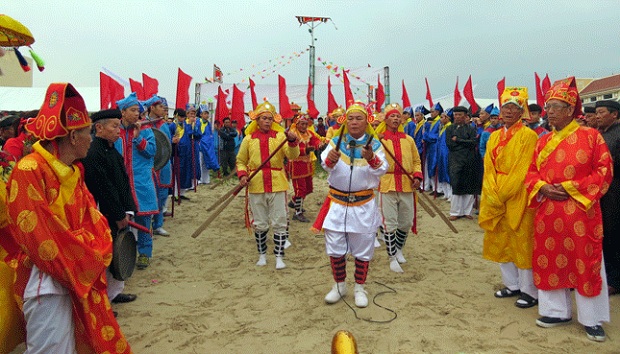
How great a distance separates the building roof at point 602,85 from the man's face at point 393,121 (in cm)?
3242

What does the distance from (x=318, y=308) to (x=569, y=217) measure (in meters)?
2.49

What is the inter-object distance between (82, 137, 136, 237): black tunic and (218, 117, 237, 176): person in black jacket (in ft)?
30.2

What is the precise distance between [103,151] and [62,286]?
174cm

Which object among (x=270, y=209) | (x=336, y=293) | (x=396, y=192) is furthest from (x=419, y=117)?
(x=336, y=293)

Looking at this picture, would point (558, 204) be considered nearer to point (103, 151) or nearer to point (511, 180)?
point (511, 180)

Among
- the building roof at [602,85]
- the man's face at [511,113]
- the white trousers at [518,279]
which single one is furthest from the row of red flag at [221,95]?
the building roof at [602,85]

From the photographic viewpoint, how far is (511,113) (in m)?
4.21

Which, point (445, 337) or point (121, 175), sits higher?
point (121, 175)

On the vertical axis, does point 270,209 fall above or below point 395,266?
above

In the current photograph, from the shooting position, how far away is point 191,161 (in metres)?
10.8

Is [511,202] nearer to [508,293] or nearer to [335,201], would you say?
[508,293]

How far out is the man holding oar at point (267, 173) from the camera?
5.38 m

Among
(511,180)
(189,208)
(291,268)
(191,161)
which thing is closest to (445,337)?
(511,180)

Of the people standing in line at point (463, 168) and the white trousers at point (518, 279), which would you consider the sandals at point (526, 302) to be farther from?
the people standing in line at point (463, 168)
